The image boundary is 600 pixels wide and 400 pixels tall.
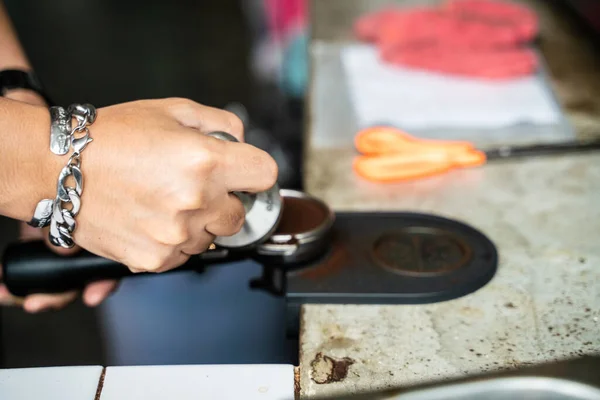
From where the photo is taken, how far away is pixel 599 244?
100 cm

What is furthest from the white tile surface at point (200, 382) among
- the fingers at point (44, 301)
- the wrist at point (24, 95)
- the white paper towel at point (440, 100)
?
the white paper towel at point (440, 100)

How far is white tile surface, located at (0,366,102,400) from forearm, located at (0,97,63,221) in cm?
21

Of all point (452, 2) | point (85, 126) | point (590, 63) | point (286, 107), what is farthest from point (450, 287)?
point (286, 107)

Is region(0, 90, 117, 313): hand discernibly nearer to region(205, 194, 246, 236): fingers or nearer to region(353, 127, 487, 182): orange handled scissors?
region(205, 194, 246, 236): fingers

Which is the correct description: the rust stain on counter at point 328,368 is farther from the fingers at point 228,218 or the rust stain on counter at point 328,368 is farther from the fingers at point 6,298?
the fingers at point 6,298

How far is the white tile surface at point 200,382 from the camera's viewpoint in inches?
29.2

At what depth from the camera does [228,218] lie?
2.62ft

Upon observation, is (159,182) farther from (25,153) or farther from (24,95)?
(24,95)

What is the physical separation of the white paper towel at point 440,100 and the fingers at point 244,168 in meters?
0.56

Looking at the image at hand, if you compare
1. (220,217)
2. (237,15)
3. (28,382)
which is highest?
(220,217)

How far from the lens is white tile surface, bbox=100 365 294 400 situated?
0.74 m

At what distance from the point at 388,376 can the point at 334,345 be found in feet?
0.26

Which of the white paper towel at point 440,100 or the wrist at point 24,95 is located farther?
the white paper towel at point 440,100

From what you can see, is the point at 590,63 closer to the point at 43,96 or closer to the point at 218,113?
the point at 218,113
